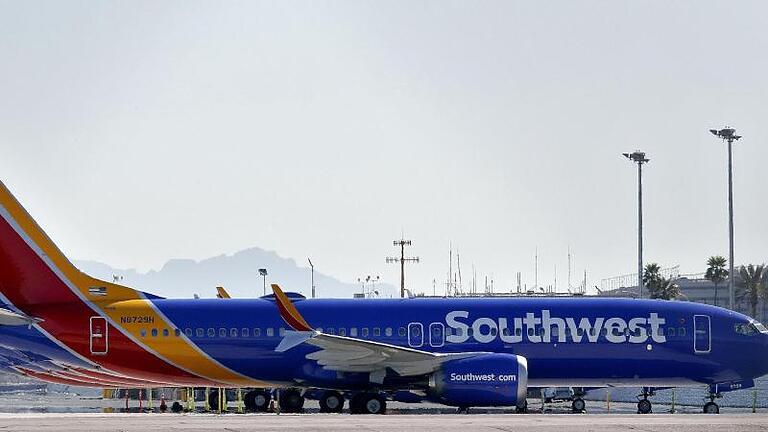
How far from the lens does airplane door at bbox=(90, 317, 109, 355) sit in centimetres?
4047

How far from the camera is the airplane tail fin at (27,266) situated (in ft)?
132

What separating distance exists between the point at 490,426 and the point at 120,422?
7.94m

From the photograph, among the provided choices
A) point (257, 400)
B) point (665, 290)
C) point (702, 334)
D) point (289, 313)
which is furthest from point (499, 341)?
point (665, 290)

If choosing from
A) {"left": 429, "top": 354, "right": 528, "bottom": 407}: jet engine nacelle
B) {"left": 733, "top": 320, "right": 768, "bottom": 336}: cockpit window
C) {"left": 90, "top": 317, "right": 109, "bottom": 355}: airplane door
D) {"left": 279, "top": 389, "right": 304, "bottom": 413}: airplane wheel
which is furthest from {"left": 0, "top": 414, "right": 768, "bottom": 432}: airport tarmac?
{"left": 279, "top": 389, "right": 304, "bottom": 413}: airplane wheel

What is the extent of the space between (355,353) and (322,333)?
132cm

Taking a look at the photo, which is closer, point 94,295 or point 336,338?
point 336,338

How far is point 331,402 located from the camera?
40781mm

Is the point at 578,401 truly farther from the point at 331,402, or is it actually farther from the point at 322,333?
the point at 322,333

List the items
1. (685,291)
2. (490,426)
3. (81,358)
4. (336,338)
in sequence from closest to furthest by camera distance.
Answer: (490,426), (336,338), (81,358), (685,291)

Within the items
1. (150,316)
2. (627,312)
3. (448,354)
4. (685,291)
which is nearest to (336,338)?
(448,354)

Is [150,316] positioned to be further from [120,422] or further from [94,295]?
[120,422]

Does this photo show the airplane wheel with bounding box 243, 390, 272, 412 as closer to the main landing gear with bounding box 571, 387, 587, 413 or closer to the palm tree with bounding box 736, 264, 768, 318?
the main landing gear with bounding box 571, 387, 587, 413

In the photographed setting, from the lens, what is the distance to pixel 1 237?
40.3 m

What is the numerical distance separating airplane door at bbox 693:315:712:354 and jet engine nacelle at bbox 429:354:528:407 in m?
6.40
